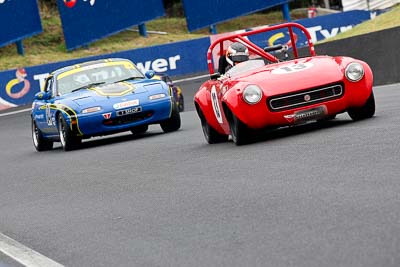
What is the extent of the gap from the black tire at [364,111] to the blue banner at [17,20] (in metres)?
31.5

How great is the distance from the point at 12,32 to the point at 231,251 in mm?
38225

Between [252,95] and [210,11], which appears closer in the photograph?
[252,95]

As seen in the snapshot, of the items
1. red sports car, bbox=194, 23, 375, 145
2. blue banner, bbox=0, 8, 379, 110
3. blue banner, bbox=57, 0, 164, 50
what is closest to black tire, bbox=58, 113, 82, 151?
red sports car, bbox=194, 23, 375, 145

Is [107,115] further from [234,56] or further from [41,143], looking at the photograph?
[234,56]

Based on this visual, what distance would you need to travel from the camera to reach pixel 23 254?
697 cm

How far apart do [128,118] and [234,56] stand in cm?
431

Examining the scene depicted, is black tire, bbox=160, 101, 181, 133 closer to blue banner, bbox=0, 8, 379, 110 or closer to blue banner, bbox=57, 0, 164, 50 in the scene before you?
blue banner, bbox=0, 8, 379, 110

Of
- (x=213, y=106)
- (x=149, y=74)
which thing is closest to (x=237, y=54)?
(x=213, y=106)

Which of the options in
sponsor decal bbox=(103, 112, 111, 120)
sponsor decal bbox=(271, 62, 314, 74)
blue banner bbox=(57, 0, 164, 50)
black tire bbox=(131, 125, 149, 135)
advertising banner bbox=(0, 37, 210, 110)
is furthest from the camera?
blue banner bbox=(57, 0, 164, 50)

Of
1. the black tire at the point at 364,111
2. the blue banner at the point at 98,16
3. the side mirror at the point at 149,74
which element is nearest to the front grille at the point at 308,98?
the black tire at the point at 364,111

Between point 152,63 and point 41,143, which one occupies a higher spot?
point 41,143

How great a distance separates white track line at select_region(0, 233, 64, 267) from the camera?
21.3ft

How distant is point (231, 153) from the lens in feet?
37.4

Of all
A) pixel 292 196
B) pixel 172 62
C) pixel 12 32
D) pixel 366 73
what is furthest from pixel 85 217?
→ pixel 12 32
